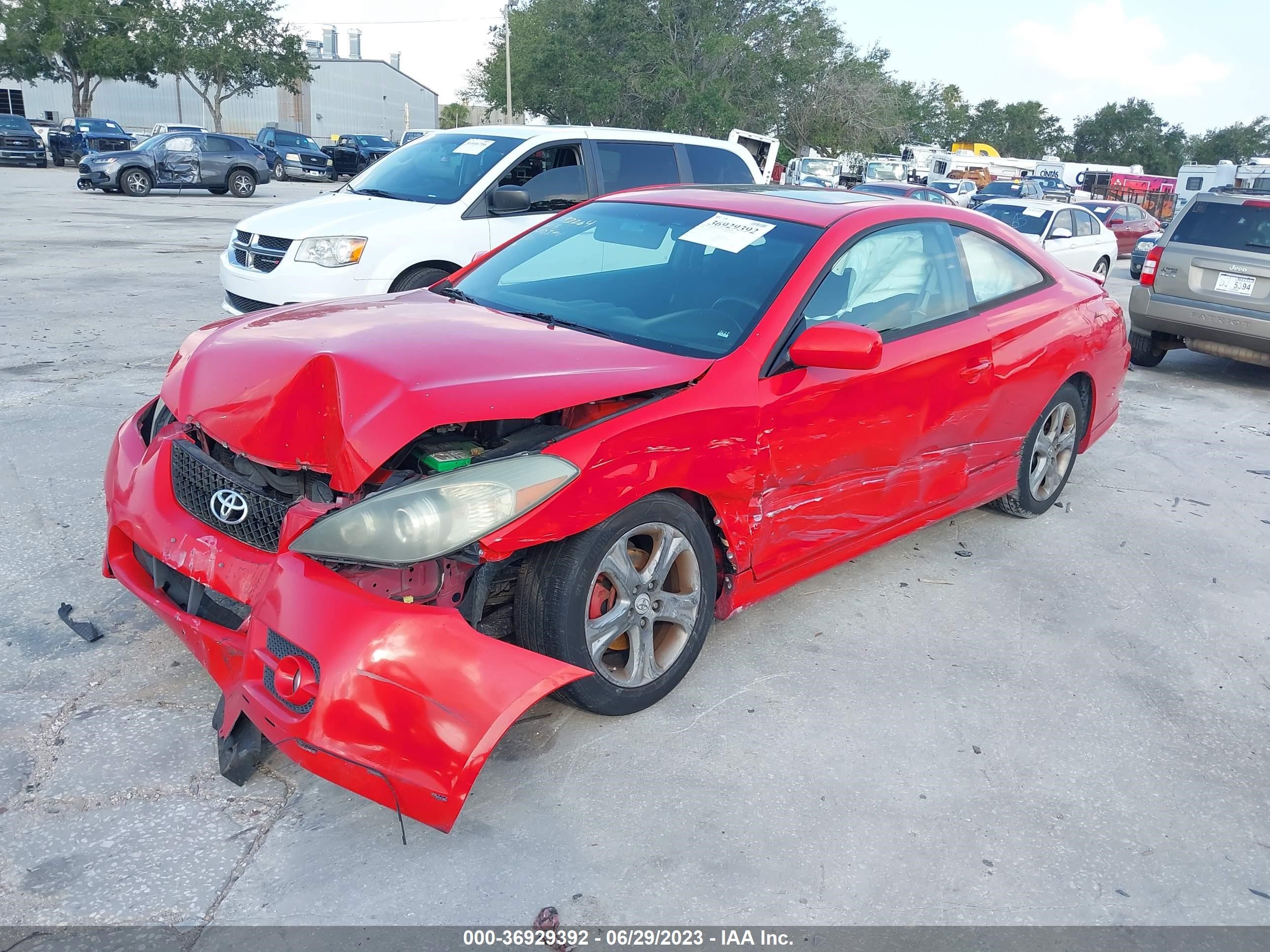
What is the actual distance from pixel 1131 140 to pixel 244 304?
82.0 m

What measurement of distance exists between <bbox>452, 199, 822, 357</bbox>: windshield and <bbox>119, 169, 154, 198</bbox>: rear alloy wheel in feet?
76.8

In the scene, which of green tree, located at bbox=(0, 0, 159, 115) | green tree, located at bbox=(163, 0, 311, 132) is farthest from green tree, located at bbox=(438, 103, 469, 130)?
green tree, located at bbox=(0, 0, 159, 115)

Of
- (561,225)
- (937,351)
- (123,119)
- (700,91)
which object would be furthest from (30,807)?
(123,119)

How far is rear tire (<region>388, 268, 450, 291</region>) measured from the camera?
7422 mm

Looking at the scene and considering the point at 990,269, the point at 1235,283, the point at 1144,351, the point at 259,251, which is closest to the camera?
the point at 990,269

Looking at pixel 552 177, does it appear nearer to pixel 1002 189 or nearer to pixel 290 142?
pixel 1002 189

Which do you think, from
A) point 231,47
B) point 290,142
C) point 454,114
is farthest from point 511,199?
point 454,114

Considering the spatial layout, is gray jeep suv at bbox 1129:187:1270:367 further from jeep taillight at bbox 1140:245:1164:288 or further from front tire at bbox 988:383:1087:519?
front tire at bbox 988:383:1087:519

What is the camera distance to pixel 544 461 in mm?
2807

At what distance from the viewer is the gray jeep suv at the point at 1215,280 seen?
28.6ft

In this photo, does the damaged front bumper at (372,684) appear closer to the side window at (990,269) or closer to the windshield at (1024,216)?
the side window at (990,269)

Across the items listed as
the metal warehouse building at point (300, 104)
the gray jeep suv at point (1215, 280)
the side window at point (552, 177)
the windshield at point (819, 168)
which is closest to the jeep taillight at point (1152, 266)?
the gray jeep suv at point (1215, 280)

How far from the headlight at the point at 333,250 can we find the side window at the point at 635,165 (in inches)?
85.5

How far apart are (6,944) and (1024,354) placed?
4243 millimetres
